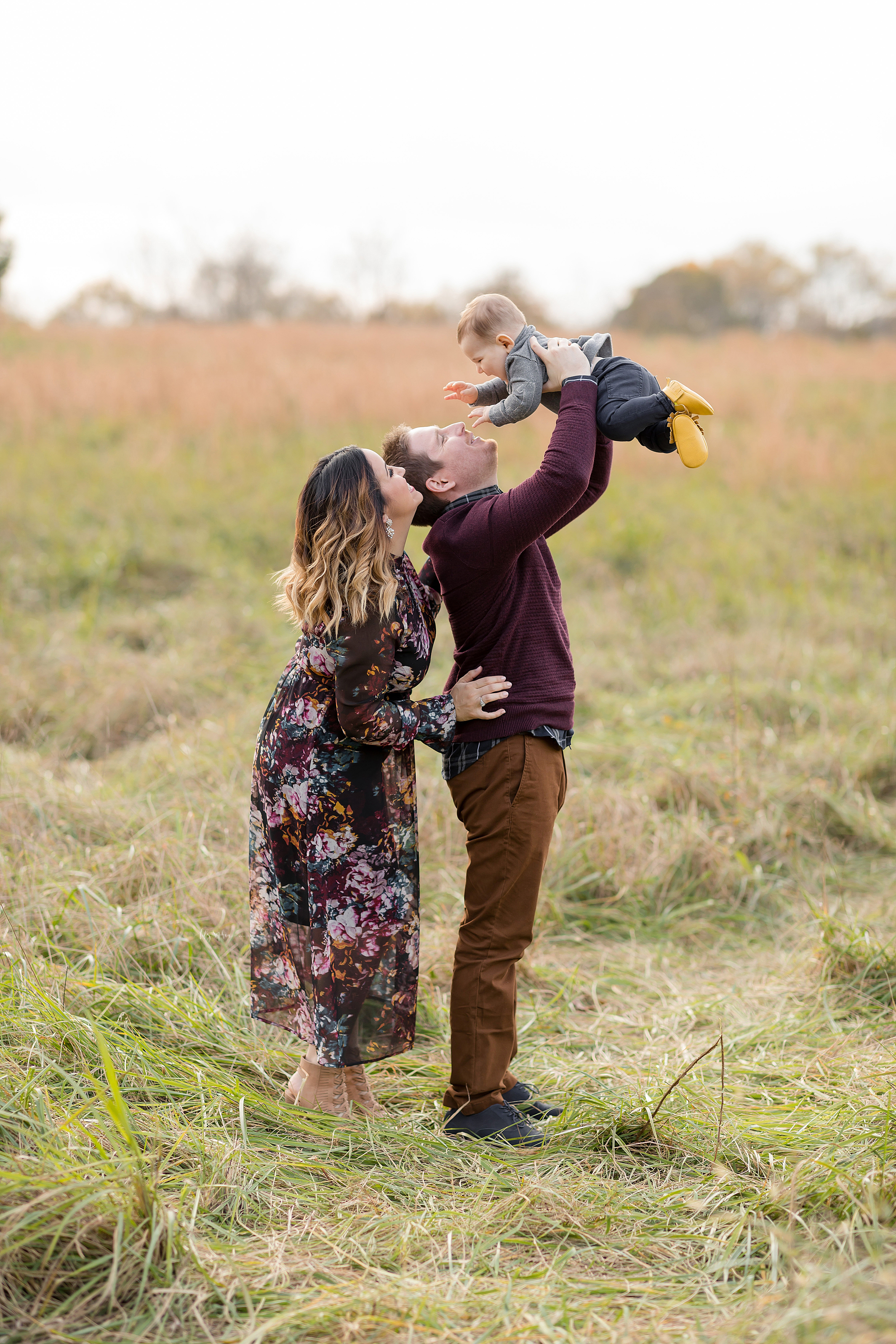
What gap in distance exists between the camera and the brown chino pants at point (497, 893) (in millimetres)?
2514

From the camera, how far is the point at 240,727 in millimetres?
4914

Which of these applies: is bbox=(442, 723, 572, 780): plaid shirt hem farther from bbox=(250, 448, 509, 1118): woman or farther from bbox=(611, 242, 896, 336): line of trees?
bbox=(611, 242, 896, 336): line of trees

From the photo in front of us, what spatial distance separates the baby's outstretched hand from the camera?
2523 millimetres

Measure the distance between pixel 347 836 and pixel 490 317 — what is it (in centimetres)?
130

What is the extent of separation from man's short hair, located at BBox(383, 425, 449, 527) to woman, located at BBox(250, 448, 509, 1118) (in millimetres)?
51

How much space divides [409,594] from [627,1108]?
138 cm

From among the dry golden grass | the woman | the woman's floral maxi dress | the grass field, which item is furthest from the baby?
the dry golden grass

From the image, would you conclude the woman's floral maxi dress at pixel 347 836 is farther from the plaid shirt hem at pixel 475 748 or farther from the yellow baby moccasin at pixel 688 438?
the yellow baby moccasin at pixel 688 438

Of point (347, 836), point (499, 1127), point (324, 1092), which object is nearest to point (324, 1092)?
point (324, 1092)

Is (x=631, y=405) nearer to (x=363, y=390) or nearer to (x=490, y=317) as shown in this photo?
(x=490, y=317)

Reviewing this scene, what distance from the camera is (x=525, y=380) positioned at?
2.37m

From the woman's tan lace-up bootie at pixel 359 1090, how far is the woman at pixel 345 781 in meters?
0.02

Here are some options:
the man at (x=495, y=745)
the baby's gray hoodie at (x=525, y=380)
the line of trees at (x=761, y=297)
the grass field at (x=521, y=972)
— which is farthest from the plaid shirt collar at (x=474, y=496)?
the line of trees at (x=761, y=297)

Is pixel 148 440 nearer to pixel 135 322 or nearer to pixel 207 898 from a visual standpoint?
pixel 207 898
